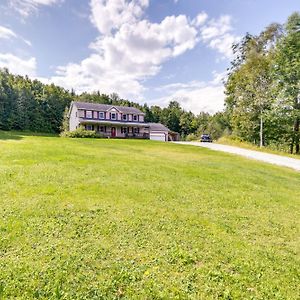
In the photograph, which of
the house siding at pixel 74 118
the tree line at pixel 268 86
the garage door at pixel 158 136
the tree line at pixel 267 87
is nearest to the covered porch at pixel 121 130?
the house siding at pixel 74 118

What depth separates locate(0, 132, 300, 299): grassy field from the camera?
11.2ft

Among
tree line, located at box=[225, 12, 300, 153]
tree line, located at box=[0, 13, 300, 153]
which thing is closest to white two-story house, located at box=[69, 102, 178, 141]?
tree line, located at box=[0, 13, 300, 153]

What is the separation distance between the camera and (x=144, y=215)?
5.76m

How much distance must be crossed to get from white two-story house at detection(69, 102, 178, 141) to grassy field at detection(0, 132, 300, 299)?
34.0 metres

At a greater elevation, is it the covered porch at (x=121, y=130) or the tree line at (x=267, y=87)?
the tree line at (x=267, y=87)

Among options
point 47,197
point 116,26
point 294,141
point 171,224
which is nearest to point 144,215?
point 171,224

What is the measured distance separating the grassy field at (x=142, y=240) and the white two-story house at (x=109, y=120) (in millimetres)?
34038

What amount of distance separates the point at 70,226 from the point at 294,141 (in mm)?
32738

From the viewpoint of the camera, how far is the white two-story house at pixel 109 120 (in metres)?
42.2

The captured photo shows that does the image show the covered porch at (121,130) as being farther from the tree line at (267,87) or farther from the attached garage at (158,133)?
the tree line at (267,87)

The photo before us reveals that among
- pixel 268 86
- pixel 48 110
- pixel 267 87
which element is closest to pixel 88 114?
pixel 48 110

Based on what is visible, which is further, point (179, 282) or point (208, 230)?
point (208, 230)

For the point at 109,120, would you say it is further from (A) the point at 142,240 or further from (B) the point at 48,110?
(A) the point at 142,240

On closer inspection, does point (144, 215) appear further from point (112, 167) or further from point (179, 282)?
point (112, 167)
